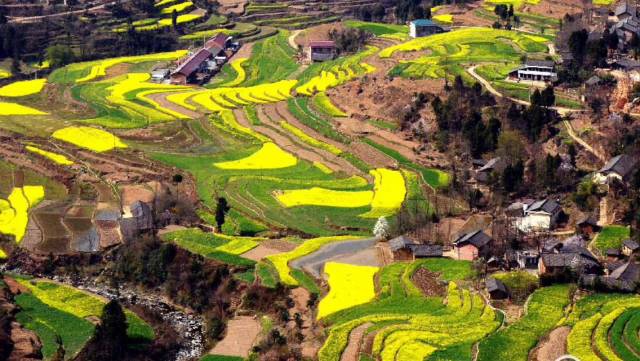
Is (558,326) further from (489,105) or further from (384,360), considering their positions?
(489,105)

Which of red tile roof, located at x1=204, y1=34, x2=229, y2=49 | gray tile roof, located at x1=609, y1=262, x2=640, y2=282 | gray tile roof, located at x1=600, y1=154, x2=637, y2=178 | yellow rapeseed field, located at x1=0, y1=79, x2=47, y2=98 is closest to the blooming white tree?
gray tile roof, located at x1=600, y1=154, x2=637, y2=178

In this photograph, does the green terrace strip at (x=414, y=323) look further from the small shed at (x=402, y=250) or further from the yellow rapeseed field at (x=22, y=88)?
the yellow rapeseed field at (x=22, y=88)

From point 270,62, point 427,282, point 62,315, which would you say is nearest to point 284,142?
point 270,62

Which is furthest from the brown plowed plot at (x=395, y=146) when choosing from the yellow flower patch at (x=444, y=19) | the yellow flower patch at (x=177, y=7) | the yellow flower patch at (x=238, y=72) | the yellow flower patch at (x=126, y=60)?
the yellow flower patch at (x=177, y=7)

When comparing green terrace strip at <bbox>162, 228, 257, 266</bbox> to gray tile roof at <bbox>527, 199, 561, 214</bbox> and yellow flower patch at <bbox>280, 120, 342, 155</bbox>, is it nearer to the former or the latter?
gray tile roof at <bbox>527, 199, 561, 214</bbox>

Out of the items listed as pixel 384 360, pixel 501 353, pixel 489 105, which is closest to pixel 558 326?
pixel 501 353
